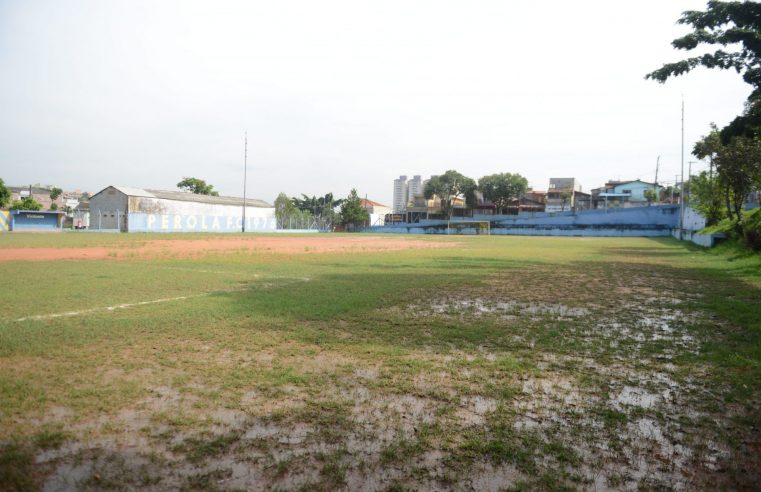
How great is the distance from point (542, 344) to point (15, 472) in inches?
220

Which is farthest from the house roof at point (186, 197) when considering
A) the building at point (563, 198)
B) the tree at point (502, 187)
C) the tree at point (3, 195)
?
the building at point (563, 198)

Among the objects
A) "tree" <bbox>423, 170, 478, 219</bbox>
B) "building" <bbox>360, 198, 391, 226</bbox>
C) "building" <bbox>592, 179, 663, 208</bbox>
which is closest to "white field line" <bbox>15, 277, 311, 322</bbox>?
"tree" <bbox>423, 170, 478, 219</bbox>

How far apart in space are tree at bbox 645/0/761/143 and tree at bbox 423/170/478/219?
74.9 m

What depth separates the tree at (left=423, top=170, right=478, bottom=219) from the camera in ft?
287

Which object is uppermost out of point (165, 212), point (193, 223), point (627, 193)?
point (627, 193)

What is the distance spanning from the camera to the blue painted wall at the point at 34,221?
53.5m

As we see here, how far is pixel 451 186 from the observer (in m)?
87.9

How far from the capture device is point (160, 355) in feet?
18.8

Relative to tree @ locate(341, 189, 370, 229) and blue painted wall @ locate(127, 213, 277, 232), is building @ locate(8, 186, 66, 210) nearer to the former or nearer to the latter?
blue painted wall @ locate(127, 213, 277, 232)

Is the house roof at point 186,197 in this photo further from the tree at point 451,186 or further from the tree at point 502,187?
Result: the tree at point 502,187

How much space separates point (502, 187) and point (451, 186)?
875 centimetres

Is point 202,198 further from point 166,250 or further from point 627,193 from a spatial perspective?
point 627,193

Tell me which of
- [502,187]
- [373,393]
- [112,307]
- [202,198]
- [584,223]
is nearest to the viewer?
[373,393]

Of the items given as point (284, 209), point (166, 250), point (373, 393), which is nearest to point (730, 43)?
point (373, 393)
